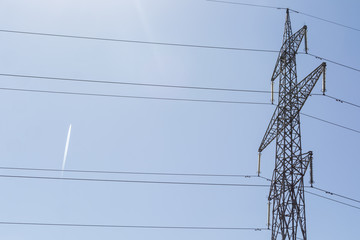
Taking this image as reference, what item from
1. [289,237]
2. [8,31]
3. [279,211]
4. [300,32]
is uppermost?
[300,32]

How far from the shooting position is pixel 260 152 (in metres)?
31.3

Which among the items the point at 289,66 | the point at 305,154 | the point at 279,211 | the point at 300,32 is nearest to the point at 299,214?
the point at 279,211

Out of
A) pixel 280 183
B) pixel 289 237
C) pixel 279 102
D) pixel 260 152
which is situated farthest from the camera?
pixel 260 152

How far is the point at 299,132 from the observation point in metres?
27.6

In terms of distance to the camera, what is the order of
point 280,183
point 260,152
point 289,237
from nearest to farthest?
point 289,237, point 280,183, point 260,152

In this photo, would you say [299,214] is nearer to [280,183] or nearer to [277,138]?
[280,183]

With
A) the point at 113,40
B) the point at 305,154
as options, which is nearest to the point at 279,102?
the point at 305,154

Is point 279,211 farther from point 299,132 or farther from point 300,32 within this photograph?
point 300,32

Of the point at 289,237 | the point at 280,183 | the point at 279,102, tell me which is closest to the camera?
the point at 289,237

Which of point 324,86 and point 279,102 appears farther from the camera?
point 279,102

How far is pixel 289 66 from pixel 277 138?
579cm

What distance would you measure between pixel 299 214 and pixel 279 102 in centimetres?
830

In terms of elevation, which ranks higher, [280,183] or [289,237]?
[280,183]

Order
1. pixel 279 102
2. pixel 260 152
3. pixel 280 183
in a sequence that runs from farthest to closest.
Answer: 1. pixel 260 152
2. pixel 279 102
3. pixel 280 183
